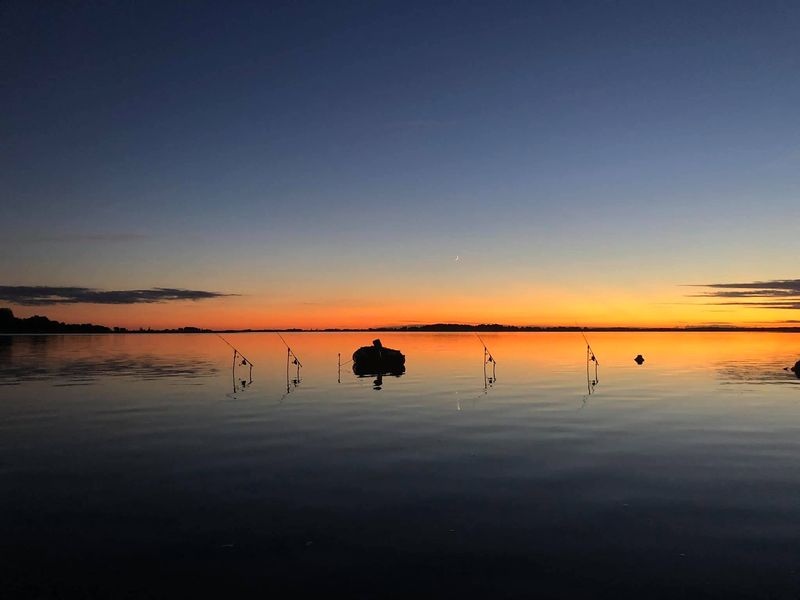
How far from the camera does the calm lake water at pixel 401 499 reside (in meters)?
10.7

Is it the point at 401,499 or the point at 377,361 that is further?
the point at 377,361

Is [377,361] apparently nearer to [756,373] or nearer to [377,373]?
[377,373]

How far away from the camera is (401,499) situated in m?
15.6

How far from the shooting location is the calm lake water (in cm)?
1071

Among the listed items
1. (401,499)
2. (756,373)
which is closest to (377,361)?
(756,373)

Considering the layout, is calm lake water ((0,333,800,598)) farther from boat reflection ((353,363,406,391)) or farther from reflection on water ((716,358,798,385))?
boat reflection ((353,363,406,391))

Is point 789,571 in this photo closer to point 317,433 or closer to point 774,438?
point 774,438

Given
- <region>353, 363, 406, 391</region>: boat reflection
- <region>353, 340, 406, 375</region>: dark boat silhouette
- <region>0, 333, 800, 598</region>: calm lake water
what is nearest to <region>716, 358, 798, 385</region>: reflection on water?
<region>0, 333, 800, 598</region>: calm lake water

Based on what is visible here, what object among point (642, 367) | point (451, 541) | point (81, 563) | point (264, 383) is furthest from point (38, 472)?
point (642, 367)

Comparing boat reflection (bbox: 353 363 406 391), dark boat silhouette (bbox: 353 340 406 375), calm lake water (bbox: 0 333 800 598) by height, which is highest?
dark boat silhouette (bbox: 353 340 406 375)

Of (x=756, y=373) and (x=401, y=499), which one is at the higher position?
(x=756, y=373)

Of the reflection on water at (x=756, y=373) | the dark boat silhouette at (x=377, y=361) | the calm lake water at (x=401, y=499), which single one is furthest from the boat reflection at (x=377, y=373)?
the reflection on water at (x=756, y=373)

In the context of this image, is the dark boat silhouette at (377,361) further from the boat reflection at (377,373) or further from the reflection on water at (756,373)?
the reflection on water at (756,373)

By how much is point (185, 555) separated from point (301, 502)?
13.2ft
